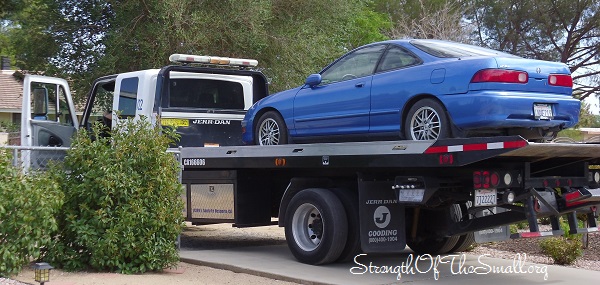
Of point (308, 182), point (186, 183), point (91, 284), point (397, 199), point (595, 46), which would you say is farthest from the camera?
point (595, 46)

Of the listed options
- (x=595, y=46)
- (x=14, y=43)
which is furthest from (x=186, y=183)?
(x=595, y=46)

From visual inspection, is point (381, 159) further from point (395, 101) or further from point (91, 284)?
→ point (91, 284)

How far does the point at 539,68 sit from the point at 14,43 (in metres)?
14.3

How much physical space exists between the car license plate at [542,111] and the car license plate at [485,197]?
0.86 m

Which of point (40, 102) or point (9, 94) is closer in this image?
point (40, 102)

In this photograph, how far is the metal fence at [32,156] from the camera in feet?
A: 26.2

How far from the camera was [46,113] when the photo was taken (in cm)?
1120

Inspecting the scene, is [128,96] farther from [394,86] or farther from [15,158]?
[394,86]

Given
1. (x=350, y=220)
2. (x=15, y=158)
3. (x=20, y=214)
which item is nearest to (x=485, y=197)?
(x=350, y=220)

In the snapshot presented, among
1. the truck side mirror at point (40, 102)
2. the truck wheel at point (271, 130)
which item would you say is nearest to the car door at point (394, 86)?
the truck wheel at point (271, 130)

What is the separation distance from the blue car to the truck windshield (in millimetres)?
2011

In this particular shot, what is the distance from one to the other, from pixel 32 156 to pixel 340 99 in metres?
3.85

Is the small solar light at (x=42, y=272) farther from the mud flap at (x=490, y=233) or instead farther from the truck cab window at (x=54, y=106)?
the mud flap at (x=490, y=233)

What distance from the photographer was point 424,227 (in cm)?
983
